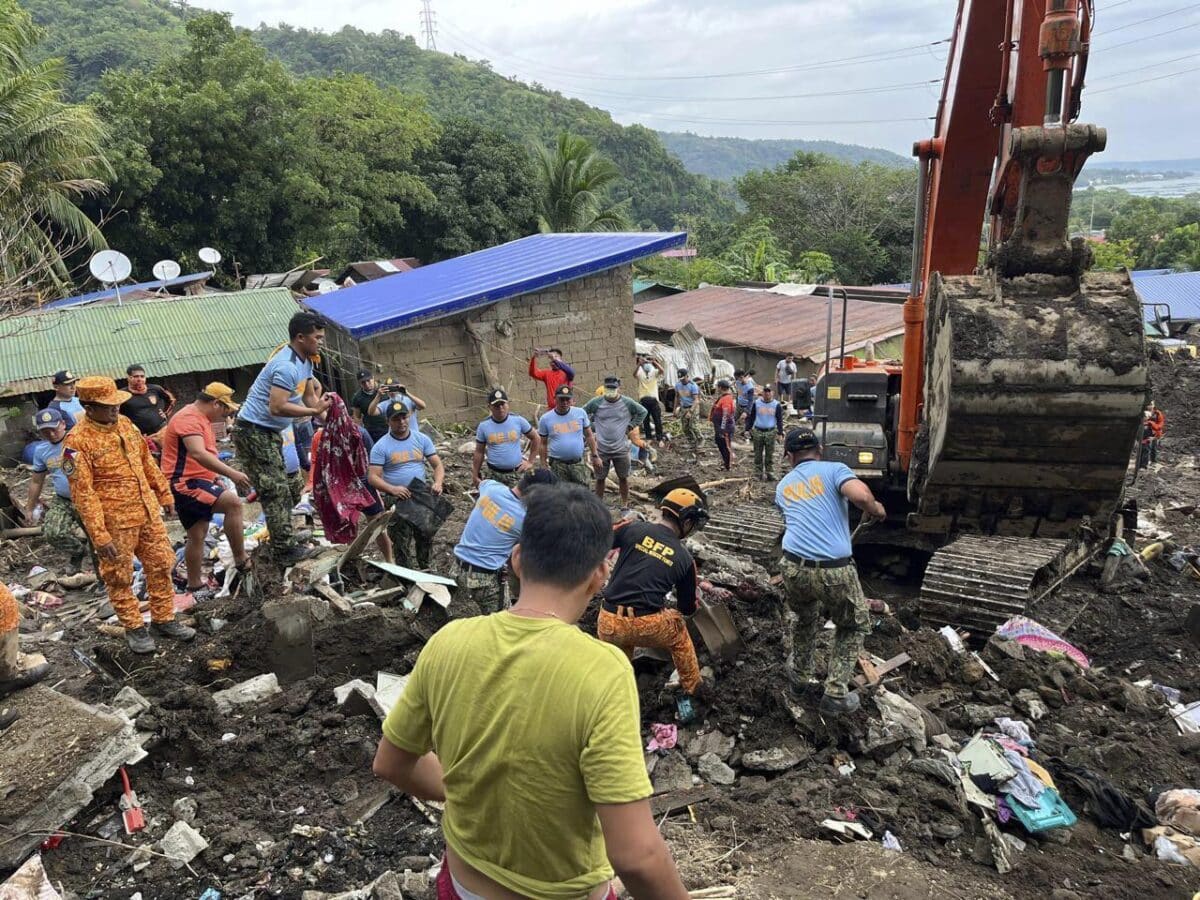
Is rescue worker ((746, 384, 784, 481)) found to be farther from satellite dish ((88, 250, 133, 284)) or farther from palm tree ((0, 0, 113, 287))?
satellite dish ((88, 250, 133, 284))

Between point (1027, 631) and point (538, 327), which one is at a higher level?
point (538, 327)

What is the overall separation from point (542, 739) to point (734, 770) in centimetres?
318

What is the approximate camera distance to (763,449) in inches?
487

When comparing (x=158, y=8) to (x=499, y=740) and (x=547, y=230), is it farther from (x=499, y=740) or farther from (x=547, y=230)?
(x=499, y=740)

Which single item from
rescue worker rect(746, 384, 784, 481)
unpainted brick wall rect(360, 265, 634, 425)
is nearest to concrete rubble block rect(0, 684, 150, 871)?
rescue worker rect(746, 384, 784, 481)

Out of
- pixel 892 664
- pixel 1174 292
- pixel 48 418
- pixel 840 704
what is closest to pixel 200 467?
pixel 48 418

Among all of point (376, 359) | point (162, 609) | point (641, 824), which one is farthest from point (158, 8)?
point (641, 824)

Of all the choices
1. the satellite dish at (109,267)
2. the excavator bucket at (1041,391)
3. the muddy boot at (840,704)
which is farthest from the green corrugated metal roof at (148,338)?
the excavator bucket at (1041,391)

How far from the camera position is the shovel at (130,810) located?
3875 mm

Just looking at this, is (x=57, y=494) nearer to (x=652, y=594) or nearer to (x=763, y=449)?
(x=652, y=594)

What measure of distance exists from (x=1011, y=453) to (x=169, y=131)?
935 inches

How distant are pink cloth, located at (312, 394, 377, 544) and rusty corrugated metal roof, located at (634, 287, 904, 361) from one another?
14126 mm

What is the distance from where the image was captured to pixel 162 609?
5340 millimetres

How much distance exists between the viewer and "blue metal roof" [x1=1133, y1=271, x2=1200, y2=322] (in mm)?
27406
